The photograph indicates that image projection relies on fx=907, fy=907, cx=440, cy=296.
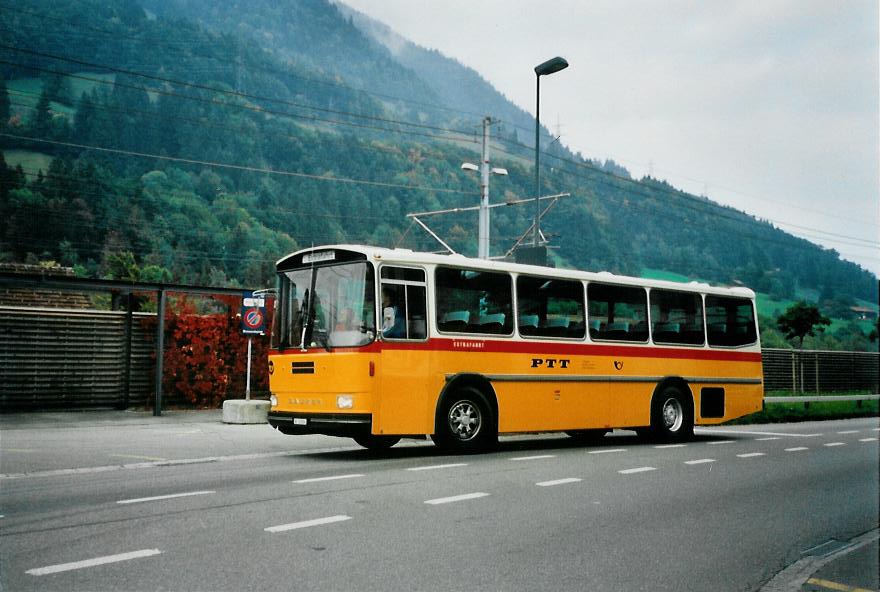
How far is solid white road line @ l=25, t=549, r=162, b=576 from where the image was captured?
6020 mm

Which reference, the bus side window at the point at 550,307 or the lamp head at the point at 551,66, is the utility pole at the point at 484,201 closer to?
the lamp head at the point at 551,66

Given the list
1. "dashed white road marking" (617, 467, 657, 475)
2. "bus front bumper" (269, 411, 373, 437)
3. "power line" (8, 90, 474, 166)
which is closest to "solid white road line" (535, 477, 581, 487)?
"dashed white road marking" (617, 467, 657, 475)

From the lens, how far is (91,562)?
626 centimetres

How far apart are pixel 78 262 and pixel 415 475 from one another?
72.9 m

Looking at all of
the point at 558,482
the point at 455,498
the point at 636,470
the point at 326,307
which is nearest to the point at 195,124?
the point at 326,307

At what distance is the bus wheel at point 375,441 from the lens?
14.2 m

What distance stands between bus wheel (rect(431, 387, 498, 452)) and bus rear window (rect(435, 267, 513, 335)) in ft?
3.33

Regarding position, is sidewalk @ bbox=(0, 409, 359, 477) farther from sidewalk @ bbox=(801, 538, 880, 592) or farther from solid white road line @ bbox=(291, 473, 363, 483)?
sidewalk @ bbox=(801, 538, 880, 592)

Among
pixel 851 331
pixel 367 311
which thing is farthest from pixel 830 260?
pixel 367 311

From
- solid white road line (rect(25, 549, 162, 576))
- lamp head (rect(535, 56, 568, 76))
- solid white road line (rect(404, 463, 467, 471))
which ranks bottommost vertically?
solid white road line (rect(25, 549, 162, 576))

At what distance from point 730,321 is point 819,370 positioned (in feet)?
87.5

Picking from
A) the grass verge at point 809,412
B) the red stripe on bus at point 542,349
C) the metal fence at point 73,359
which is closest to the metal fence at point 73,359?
the metal fence at point 73,359

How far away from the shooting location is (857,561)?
690cm

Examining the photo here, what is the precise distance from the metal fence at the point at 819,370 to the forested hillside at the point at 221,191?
1524cm
